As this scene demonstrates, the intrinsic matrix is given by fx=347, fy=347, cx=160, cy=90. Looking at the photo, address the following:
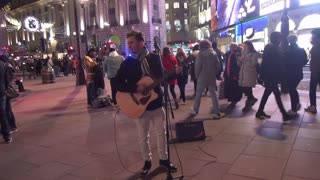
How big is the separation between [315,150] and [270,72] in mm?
2267

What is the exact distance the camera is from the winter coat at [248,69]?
8.07 m

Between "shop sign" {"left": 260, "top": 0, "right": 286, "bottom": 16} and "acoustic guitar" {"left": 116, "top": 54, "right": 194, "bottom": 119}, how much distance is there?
19.0 metres

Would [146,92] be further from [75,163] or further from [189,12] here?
[189,12]

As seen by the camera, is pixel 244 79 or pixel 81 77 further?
pixel 81 77

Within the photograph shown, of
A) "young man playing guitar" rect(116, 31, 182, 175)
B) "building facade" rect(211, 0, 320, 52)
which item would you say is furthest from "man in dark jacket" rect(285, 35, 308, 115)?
"building facade" rect(211, 0, 320, 52)

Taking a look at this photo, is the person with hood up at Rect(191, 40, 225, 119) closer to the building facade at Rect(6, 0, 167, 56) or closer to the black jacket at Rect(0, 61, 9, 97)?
the black jacket at Rect(0, 61, 9, 97)

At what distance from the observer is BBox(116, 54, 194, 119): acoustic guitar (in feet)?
14.0

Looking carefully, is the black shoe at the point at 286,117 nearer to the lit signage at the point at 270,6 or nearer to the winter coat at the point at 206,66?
the winter coat at the point at 206,66

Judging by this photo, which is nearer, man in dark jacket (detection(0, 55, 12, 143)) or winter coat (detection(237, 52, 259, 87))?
man in dark jacket (detection(0, 55, 12, 143))

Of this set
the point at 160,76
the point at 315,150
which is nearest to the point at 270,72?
the point at 315,150

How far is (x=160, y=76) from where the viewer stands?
4398 mm

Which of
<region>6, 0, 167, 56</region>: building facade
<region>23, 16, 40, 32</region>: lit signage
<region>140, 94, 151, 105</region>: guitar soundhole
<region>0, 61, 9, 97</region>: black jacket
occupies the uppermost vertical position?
<region>6, 0, 167, 56</region>: building facade

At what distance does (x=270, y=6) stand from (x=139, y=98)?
67.4 feet

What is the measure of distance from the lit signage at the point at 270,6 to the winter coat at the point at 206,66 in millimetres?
15421
